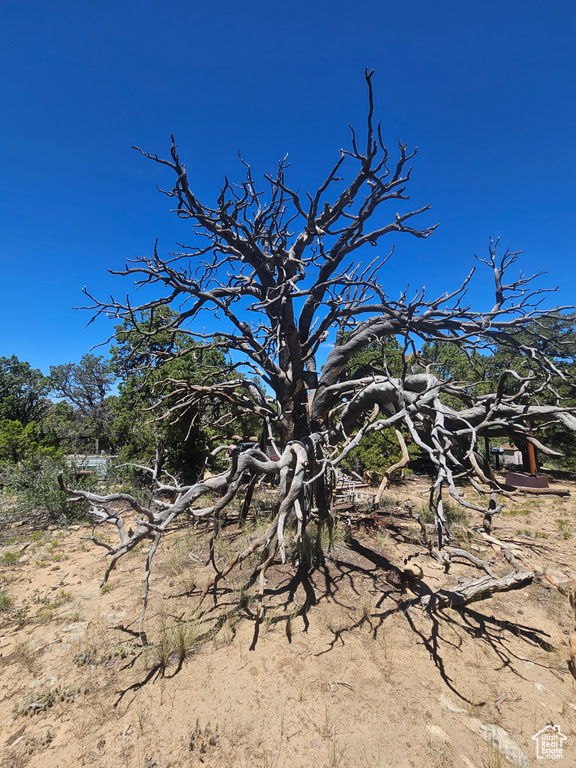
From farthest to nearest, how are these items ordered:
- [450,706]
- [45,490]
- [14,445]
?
[14,445] → [45,490] → [450,706]

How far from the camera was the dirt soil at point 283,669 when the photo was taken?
8.14 ft

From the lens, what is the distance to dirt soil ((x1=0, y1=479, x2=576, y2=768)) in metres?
2.48

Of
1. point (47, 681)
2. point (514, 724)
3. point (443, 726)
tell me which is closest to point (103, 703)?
point (47, 681)

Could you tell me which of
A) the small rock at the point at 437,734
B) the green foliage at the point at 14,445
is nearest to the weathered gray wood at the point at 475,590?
the small rock at the point at 437,734

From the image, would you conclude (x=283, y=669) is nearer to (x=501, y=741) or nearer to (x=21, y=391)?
(x=501, y=741)

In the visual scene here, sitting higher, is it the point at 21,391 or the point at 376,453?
the point at 21,391

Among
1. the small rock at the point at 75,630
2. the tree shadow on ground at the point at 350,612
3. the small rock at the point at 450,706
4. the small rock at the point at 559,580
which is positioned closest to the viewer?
the small rock at the point at 450,706

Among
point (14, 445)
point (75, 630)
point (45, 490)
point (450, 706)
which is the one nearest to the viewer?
point (450, 706)

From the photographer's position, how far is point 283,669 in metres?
3.22

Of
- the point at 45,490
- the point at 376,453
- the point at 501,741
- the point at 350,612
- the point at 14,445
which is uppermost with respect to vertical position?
the point at 14,445

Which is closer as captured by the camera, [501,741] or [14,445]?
[501,741]

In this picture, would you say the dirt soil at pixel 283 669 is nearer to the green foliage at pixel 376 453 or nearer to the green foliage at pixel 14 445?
the green foliage at pixel 376 453

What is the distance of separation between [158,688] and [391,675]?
217cm

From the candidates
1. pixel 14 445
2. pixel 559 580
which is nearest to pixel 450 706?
pixel 559 580
